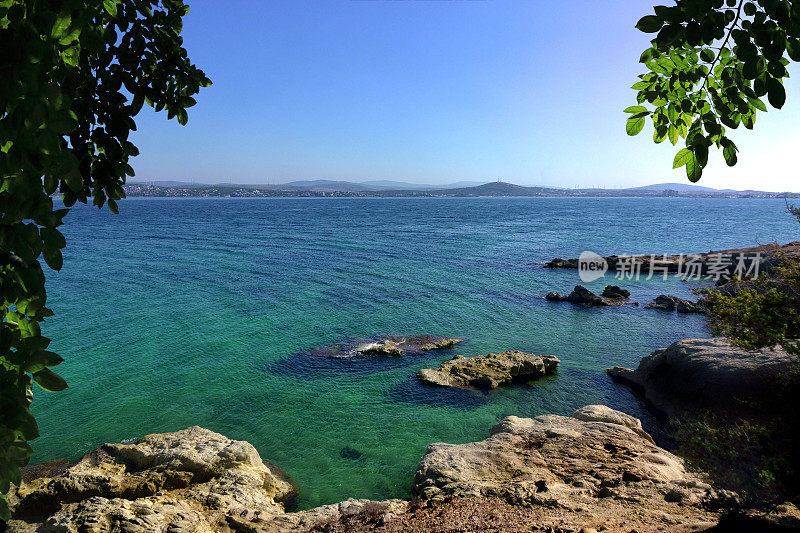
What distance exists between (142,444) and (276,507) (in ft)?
14.5

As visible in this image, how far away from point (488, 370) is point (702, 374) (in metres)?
8.21

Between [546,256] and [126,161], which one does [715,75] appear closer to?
[126,161]

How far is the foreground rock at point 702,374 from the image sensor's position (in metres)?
14.3

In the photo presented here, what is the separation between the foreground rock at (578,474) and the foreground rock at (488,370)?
444cm

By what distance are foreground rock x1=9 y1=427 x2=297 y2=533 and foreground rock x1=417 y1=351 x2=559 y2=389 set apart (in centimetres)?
839

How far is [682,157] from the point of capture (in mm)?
3109

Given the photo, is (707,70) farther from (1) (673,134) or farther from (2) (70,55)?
(2) (70,55)

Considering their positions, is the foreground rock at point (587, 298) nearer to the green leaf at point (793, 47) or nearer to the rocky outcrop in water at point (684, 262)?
the rocky outcrop in water at point (684, 262)

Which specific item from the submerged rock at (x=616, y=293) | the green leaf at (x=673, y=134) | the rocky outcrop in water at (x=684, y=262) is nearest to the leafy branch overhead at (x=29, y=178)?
the green leaf at (x=673, y=134)

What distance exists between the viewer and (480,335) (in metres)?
25.0

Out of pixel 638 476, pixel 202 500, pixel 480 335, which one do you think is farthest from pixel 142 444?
pixel 480 335

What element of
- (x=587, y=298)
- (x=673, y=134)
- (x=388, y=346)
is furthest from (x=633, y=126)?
(x=587, y=298)

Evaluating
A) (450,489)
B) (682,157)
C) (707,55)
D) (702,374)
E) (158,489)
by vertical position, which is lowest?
(158,489)

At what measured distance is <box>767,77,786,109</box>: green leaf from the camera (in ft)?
8.57
